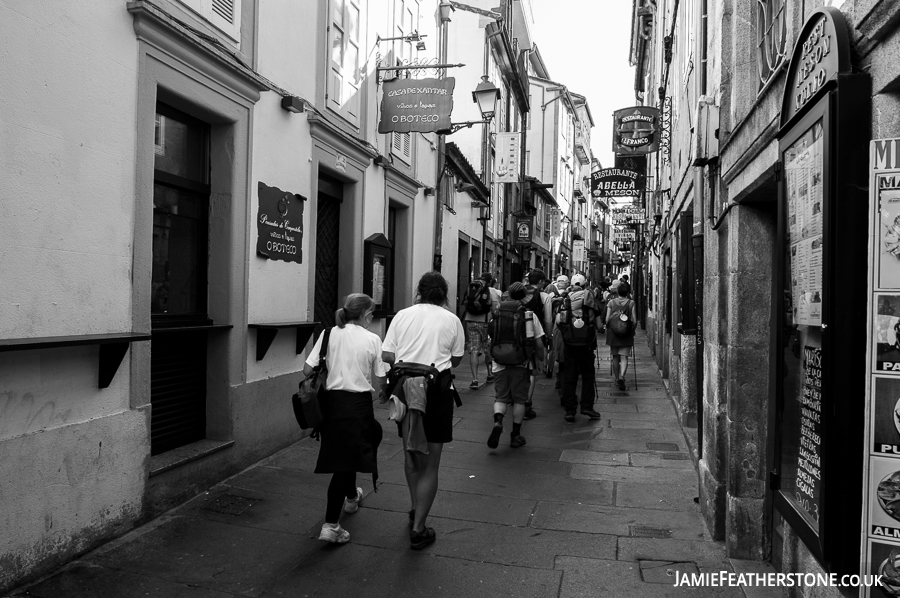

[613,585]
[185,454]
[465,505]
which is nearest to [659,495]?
[465,505]

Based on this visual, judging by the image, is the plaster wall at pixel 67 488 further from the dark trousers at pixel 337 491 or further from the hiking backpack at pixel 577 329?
the hiking backpack at pixel 577 329

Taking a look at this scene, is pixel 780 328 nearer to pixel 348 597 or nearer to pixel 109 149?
pixel 348 597

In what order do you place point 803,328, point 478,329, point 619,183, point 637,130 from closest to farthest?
point 803,328 → point 478,329 → point 637,130 → point 619,183

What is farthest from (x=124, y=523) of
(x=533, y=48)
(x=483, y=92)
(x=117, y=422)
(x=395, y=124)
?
(x=533, y=48)

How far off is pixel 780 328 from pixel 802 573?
1166 millimetres

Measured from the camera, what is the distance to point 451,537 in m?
4.88

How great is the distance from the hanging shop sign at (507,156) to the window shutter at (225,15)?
1218 centimetres

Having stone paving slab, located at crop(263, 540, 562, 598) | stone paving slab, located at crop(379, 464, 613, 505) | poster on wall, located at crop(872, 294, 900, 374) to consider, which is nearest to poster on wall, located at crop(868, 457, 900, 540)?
poster on wall, located at crop(872, 294, 900, 374)

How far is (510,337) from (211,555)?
386cm

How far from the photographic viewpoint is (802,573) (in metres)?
3.26

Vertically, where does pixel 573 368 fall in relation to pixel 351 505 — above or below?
above

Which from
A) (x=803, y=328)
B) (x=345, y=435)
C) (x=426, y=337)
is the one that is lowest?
(x=345, y=435)

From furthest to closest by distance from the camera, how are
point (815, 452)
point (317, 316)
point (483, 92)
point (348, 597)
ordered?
point (483, 92) < point (317, 316) < point (348, 597) < point (815, 452)

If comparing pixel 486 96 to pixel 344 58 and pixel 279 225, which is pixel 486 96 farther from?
pixel 279 225
